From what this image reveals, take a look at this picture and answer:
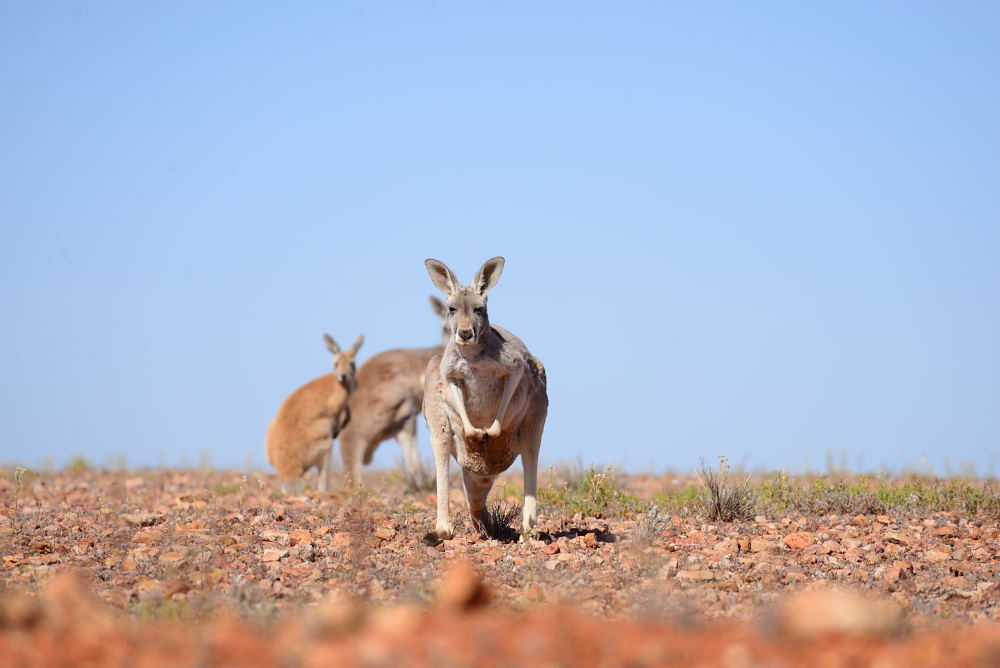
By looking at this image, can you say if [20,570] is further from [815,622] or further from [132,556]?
[815,622]

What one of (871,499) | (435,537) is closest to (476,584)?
(435,537)

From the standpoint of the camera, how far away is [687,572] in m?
8.62

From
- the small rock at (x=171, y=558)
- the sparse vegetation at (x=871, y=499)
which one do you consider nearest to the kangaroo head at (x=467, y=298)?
the small rock at (x=171, y=558)

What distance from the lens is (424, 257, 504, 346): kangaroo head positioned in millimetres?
9600

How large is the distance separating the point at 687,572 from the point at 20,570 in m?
5.07

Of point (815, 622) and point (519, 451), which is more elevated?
point (519, 451)

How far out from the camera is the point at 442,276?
1034cm

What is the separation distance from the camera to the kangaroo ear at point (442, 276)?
10258mm

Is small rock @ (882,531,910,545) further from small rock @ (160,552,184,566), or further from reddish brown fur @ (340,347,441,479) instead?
reddish brown fur @ (340,347,441,479)

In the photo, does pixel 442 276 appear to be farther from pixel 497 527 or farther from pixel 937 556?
pixel 937 556

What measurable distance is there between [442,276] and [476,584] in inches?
216

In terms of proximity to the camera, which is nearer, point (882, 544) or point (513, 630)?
point (513, 630)

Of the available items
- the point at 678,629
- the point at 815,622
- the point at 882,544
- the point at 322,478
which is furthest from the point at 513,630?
the point at 322,478

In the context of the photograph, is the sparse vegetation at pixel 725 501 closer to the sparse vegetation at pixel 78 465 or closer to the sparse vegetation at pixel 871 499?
the sparse vegetation at pixel 871 499
